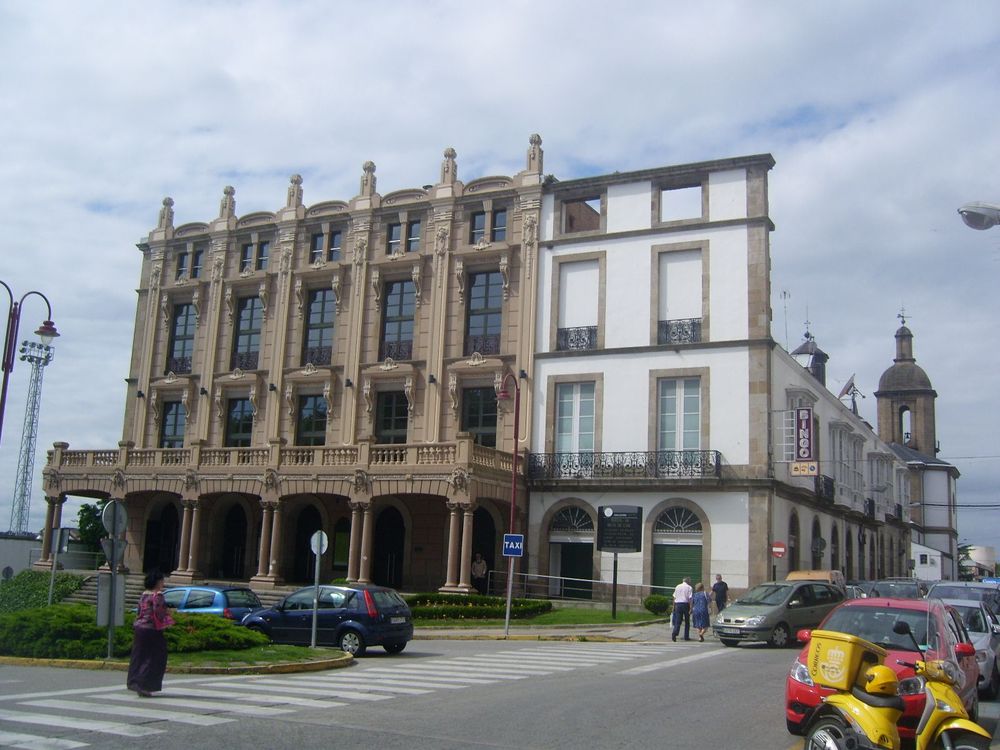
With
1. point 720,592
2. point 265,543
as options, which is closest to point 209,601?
point 265,543

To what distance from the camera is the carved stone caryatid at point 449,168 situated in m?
41.5

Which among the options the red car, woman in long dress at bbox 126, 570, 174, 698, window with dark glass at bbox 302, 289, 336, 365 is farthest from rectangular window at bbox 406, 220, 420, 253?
the red car

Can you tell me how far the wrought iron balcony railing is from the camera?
116 feet

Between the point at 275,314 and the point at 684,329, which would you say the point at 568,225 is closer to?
the point at 684,329

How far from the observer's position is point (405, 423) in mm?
40688

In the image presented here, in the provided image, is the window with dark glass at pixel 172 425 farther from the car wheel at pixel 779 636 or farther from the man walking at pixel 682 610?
the car wheel at pixel 779 636

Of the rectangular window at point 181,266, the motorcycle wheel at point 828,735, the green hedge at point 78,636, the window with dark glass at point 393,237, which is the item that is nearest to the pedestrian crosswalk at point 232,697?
the green hedge at point 78,636

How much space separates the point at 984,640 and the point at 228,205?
127ft

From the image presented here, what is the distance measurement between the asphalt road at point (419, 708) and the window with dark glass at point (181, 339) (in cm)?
3038

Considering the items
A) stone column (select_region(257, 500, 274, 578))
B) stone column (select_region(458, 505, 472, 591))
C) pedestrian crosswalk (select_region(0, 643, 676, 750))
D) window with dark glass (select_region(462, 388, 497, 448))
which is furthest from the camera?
window with dark glass (select_region(462, 388, 497, 448))

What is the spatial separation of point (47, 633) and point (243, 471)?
67.6 ft

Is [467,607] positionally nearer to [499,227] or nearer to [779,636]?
[779,636]

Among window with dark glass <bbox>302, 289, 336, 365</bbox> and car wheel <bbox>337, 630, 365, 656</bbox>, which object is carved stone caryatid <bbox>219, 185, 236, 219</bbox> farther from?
car wheel <bbox>337, 630, 365, 656</bbox>

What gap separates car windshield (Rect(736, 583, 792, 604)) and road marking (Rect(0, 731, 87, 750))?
61.1 ft
